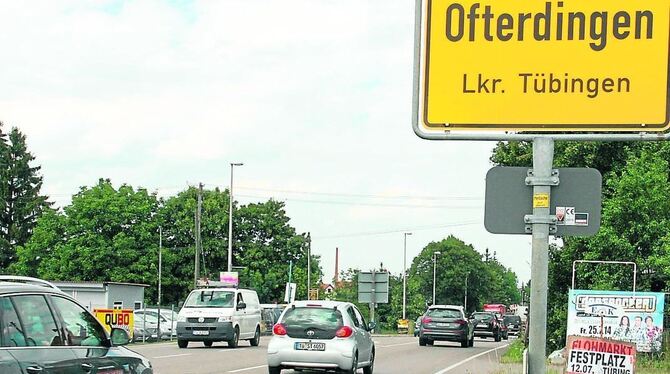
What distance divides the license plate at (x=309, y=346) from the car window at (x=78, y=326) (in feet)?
40.5

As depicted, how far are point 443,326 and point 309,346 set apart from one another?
22.1 meters

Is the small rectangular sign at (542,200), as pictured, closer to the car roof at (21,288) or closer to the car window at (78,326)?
the car roof at (21,288)

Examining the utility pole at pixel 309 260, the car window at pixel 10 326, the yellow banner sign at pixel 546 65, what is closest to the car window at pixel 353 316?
the car window at pixel 10 326

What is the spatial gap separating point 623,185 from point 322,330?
12.3 meters

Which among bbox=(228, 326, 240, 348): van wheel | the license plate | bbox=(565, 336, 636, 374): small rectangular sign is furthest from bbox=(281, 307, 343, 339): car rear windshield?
bbox=(228, 326, 240, 348): van wheel

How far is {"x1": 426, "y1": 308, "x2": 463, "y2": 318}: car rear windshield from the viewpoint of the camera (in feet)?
139

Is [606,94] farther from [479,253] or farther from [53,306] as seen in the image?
[479,253]

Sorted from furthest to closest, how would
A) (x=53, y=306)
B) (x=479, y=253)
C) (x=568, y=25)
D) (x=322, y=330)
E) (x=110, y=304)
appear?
(x=479, y=253) → (x=110, y=304) → (x=322, y=330) → (x=53, y=306) → (x=568, y=25)

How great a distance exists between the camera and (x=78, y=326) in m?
8.37

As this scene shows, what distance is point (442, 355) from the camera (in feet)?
112

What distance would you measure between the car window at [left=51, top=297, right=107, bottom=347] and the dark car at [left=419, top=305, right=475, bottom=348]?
112ft

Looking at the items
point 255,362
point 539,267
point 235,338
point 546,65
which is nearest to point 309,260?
point 235,338

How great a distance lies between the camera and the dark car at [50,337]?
284 inches

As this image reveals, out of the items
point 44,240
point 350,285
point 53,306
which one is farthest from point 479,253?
point 53,306
